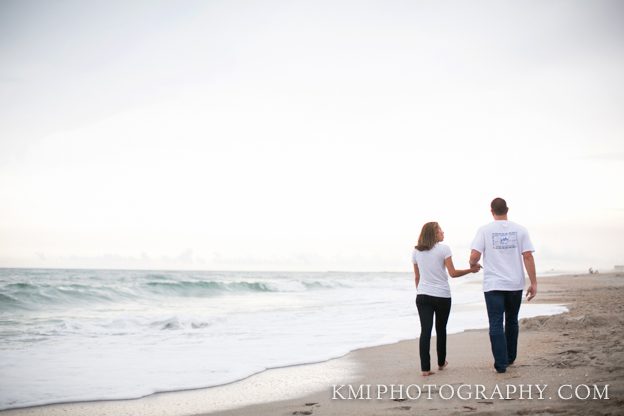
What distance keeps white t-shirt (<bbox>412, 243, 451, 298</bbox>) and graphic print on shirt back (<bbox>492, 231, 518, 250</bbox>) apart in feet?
1.72

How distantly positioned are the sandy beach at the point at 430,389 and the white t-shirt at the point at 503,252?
0.96 meters

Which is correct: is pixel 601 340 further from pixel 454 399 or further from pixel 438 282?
pixel 454 399

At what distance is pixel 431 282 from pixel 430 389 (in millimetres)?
1206

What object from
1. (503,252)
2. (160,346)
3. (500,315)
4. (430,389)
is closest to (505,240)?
(503,252)

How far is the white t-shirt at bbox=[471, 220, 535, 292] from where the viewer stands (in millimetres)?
5207

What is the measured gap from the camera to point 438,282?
5531 mm

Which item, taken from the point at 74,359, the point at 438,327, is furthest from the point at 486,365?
the point at 74,359

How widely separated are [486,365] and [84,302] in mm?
19119

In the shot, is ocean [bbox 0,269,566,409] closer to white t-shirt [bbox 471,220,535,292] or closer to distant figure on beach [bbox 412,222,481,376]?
distant figure on beach [bbox 412,222,481,376]

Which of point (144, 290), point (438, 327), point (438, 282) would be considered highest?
point (438, 282)

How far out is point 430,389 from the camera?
4820mm

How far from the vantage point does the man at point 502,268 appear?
520 cm

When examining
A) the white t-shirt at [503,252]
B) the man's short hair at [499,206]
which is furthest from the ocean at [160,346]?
the man's short hair at [499,206]

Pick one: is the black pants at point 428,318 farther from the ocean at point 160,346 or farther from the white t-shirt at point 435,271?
the ocean at point 160,346
